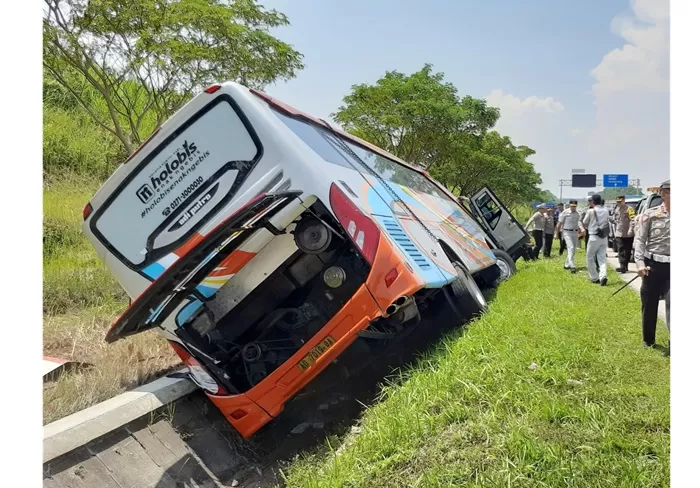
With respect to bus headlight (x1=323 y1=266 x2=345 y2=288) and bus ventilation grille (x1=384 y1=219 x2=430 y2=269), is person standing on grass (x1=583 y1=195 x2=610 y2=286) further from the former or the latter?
bus headlight (x1=323 y1=266 x2=345 y2=288)

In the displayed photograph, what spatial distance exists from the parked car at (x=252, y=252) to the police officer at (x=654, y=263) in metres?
1.68

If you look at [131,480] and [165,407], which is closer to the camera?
[131,480]

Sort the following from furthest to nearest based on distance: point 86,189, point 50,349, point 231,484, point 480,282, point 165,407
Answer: point 86,189
point 480,282
point 50,349
point 165,407
point 231,484

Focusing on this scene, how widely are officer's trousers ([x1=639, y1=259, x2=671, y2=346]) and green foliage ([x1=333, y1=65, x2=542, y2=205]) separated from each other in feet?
47.8

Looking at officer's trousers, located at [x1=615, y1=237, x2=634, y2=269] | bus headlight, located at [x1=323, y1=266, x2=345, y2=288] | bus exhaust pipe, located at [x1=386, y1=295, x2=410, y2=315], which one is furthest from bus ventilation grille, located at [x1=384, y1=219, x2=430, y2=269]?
officer's trousers, located at [x1=615, y1=237, x2=634, y2=269]

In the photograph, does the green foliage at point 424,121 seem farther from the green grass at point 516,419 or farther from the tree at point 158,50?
the green grass at point 516,419

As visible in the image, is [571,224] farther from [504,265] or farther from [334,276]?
[334,276]

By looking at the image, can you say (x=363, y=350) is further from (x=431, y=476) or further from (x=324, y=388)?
(x=431, y=476)

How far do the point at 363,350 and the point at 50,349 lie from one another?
3.04 m

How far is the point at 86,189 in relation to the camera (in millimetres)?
10656

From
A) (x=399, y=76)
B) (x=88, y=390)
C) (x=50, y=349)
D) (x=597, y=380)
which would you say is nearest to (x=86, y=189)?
(x=50, y=349)

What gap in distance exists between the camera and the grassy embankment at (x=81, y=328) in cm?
421

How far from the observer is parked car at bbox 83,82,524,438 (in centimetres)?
357

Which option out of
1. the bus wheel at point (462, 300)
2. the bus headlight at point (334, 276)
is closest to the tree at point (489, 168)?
the bus wheel at point (462, 300)
